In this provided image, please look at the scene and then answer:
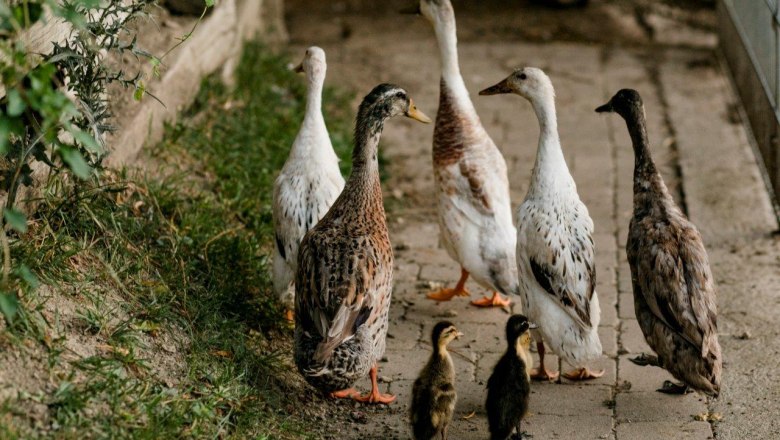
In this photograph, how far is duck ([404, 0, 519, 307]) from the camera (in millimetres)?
6074

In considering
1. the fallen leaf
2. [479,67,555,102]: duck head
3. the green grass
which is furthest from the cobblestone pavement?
[479,67,555,102]: duck head

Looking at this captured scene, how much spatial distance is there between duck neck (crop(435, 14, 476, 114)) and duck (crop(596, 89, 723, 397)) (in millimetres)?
1379

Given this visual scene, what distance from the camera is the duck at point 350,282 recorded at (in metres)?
4.91

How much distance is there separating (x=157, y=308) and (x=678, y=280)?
8.26ft

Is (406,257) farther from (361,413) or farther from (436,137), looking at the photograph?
(361,413)

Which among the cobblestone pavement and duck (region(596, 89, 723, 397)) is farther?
the cobblestone pavement

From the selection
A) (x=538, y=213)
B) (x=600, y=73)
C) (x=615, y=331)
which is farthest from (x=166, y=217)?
(x=600, y=73)

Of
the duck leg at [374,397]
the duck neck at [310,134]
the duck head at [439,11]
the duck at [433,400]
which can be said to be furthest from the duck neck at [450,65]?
the duck at [433,400]

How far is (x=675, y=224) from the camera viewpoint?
5457mm

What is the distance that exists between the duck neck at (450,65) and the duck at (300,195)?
3.25 feet

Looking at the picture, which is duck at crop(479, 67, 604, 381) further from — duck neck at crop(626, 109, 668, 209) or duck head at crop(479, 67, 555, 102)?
duck neck at crop(626, 109, 668, 209)

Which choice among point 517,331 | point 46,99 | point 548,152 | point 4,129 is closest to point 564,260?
point 517,331

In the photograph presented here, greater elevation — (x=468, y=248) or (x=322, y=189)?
(x=322, y=189)

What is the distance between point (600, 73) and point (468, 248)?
4777 mm
